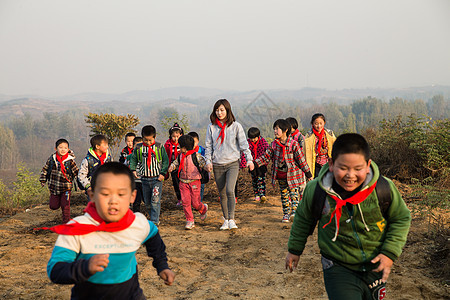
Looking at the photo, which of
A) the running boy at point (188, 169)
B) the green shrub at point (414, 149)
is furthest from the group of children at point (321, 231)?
the green shrub at point (414, 149)

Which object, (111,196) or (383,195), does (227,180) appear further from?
(111,196)

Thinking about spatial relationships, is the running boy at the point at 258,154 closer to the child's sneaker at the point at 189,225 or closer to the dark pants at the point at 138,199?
the child's sneaker at the point at 189,225

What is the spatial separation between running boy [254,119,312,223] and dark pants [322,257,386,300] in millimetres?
4735

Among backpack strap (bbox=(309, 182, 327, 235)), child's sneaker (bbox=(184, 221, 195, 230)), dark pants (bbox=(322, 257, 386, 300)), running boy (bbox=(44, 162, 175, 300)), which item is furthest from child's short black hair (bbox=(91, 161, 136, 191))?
child's sneaker (bbox=(184, 221, 195, 230))

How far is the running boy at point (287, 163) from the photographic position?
765cm

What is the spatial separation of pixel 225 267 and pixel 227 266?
0.06 meters

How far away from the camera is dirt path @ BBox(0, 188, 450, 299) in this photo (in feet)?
15.4

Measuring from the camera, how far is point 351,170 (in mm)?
2707

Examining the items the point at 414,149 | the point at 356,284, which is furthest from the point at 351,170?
the point at 414,149

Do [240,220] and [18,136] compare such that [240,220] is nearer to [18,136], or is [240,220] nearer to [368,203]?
[368,203]

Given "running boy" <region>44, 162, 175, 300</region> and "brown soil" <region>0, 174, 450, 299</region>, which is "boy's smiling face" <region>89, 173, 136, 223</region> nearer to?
"running boy" <region>44, 162, 175, 300</region>

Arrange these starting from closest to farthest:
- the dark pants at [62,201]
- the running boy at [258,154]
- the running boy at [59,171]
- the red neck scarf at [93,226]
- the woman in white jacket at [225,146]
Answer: the red neck scarf at [93,226], the woman in white jacket at [225,146], the running boy at [59,171], the dark pants at [62,201], the running boy at [258,154]

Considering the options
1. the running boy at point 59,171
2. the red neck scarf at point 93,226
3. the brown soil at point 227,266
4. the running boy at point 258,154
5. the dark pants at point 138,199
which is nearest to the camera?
the red neck scarf at point 93,226

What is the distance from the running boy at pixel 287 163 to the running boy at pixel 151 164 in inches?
77.5
